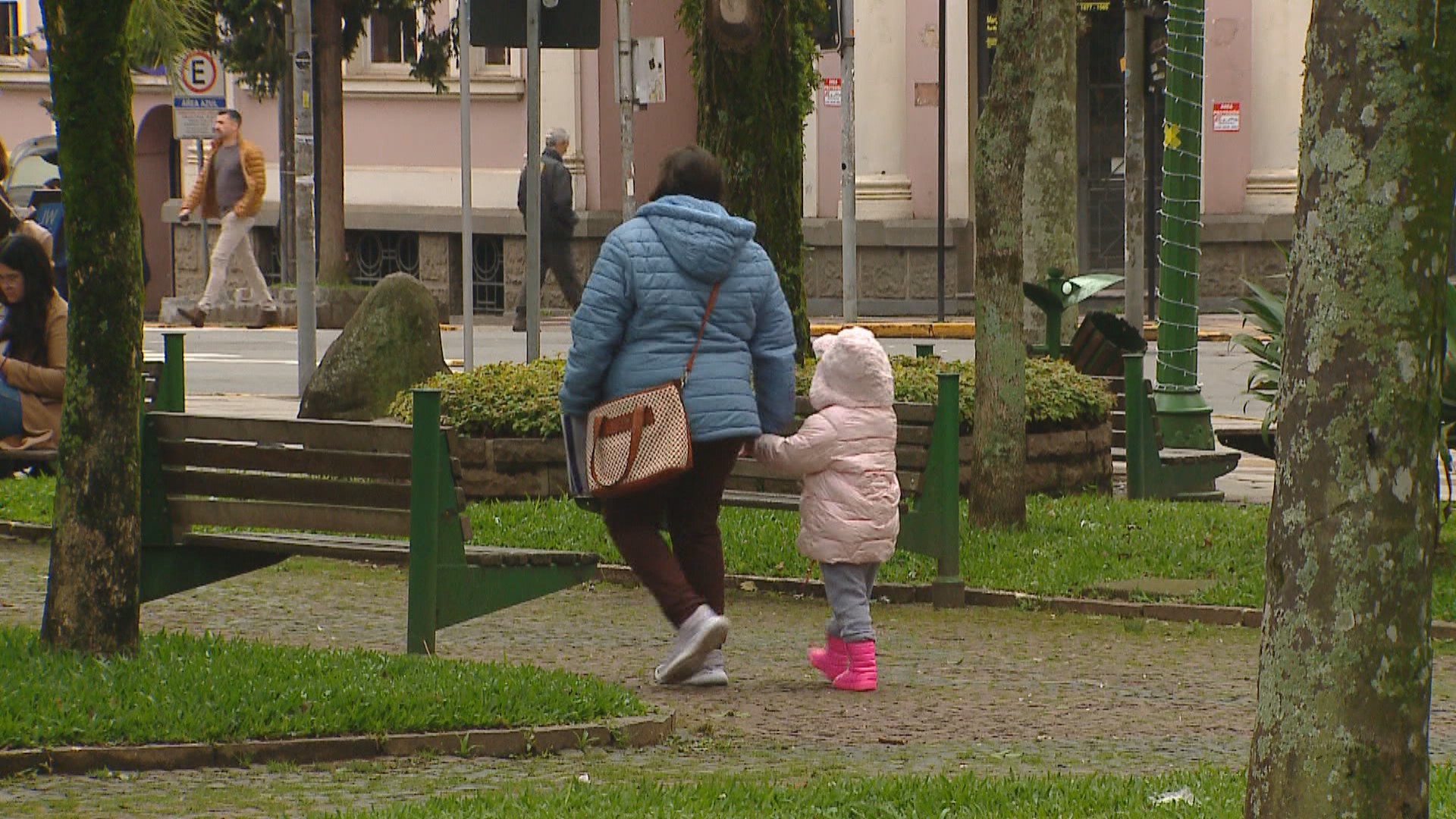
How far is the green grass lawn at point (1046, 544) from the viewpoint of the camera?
32.6 feet

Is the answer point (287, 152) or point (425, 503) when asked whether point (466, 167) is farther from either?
point (287, 152)

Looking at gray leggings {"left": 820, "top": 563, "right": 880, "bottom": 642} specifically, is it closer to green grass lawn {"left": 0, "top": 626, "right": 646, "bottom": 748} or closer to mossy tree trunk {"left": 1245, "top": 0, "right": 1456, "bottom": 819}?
green grass lawn {"left": 0, "top": 626, "right": 646, "bottom": 748}

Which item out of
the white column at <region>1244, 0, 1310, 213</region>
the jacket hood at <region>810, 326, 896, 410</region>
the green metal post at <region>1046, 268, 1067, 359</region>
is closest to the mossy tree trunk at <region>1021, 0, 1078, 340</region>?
the green metal post at <region>1046, 268, 1067, 359</region>

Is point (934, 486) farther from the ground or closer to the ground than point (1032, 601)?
farther from the ground

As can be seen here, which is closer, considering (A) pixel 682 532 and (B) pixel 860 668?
(B) pixel 860 668

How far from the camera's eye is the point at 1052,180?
16.5m

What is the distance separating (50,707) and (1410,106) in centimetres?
400

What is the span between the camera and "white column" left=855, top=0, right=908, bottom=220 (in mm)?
29047

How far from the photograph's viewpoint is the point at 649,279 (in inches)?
304

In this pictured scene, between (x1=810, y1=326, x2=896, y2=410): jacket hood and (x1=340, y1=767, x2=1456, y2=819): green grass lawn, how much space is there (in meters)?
1.96

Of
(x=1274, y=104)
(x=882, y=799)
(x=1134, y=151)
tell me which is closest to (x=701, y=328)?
(x=882, y=799)

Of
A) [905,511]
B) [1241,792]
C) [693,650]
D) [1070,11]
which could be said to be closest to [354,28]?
[1070,11]

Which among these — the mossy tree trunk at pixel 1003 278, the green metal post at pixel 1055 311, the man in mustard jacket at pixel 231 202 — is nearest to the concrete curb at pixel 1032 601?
the mossy tree trunk at pixel 1003 278

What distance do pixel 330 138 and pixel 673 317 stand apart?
1966 cm
